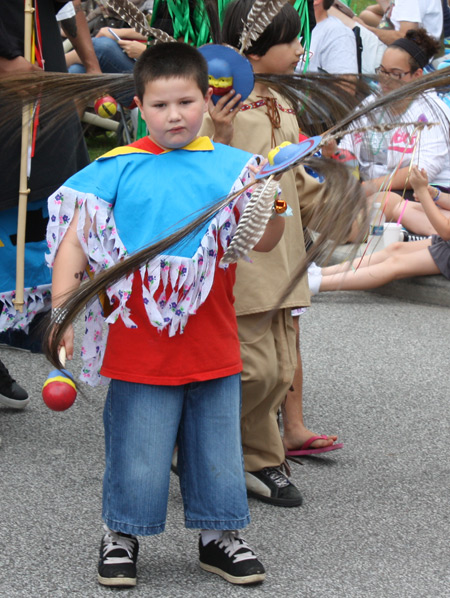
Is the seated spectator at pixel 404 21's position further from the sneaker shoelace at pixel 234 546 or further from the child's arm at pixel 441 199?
the sneaker shoelace at pixel 234 546

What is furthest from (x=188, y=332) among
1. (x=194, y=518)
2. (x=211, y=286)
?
(x=194, y=518)

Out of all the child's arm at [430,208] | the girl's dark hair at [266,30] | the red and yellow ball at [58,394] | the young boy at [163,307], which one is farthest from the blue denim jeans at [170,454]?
the child's arm at [430,208]

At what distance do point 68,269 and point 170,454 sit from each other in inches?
22.4

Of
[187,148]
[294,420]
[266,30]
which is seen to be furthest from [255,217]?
[294,420]

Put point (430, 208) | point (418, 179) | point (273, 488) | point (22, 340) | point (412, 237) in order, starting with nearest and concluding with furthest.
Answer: point (273, 488) < point (418, 179) < point (22, 340) < point (430, 208) < point (412, 237)

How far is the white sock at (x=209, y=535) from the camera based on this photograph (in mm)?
2523

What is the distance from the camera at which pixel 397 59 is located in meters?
4.89

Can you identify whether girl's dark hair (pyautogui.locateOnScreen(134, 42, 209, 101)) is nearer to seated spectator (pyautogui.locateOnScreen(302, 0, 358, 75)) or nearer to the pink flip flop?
the pink flip flop

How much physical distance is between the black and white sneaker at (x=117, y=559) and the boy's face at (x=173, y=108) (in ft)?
3.56

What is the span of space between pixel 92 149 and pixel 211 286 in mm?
6144

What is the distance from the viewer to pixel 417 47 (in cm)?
507

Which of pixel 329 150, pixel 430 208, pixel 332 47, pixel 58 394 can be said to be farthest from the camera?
pixel 332 47

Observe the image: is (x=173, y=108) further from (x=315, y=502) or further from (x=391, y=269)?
(x=391, y=269)

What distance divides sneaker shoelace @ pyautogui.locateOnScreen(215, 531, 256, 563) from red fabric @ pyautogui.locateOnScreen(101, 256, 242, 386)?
1.52ft
